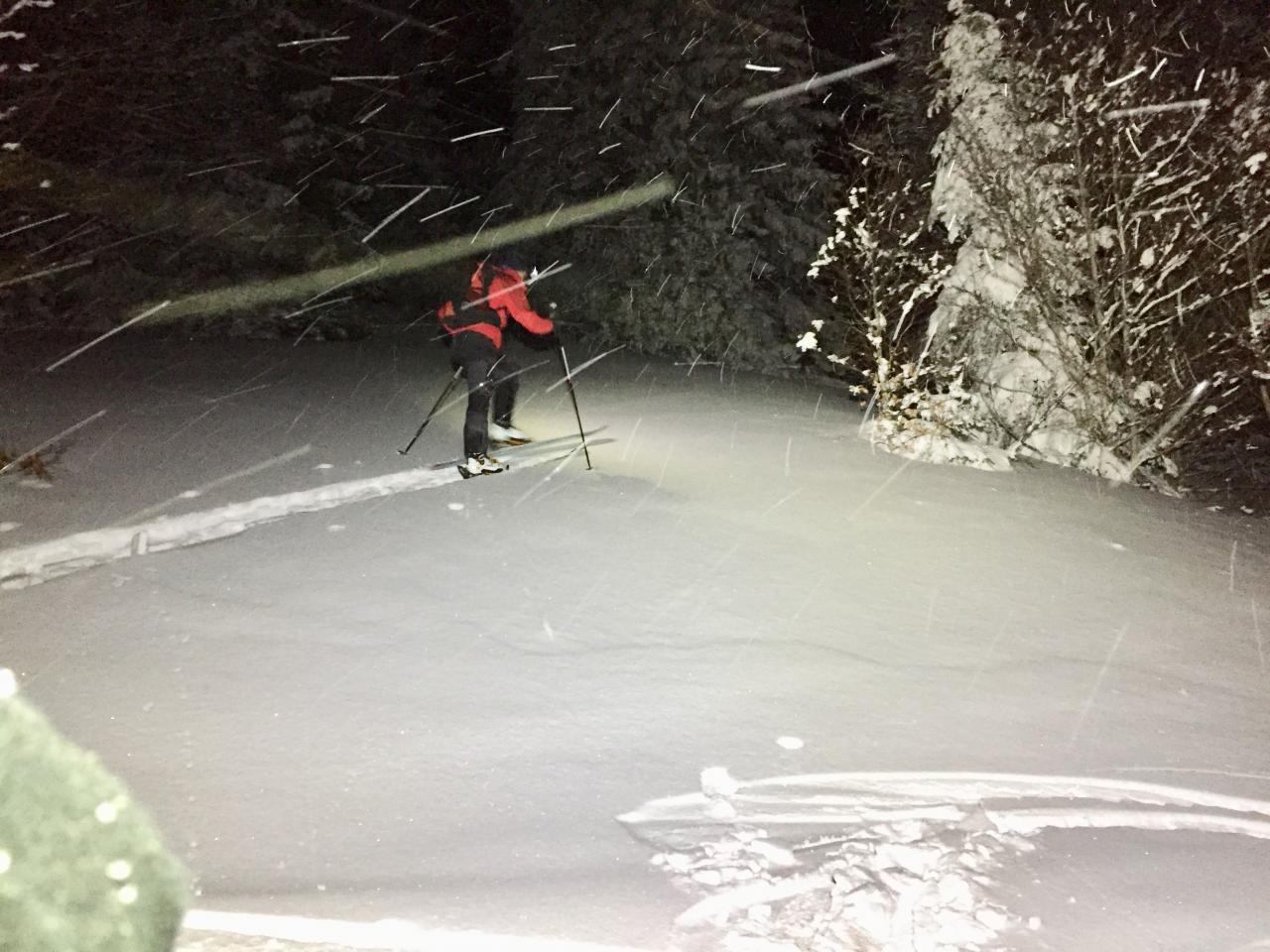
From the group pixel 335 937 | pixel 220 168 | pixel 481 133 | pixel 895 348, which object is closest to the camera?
pixel 335 937

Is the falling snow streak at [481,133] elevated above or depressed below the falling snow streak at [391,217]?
above

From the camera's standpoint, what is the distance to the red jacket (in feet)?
25.4

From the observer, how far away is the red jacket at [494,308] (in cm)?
773

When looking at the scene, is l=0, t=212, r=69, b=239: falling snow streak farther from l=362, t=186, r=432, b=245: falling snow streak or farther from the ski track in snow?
the ski track in snow

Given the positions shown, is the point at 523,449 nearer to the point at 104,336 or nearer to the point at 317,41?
the point at 104,336

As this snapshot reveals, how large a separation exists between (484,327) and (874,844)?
563 centimetres

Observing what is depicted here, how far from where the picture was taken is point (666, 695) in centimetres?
430

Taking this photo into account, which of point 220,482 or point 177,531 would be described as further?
point 220,482

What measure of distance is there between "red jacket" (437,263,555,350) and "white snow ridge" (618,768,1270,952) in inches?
196

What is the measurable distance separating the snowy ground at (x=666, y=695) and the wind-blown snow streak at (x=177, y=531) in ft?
0.14

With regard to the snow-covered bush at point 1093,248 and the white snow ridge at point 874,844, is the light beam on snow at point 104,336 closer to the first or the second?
the snow-covered bush at point 1093,248

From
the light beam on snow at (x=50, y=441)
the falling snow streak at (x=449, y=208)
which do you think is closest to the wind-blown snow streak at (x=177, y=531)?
the light beam on snow at (x=50, y=441)

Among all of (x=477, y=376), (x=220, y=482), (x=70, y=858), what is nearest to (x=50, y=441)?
(x=220, y=482)

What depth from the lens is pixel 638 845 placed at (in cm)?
317
